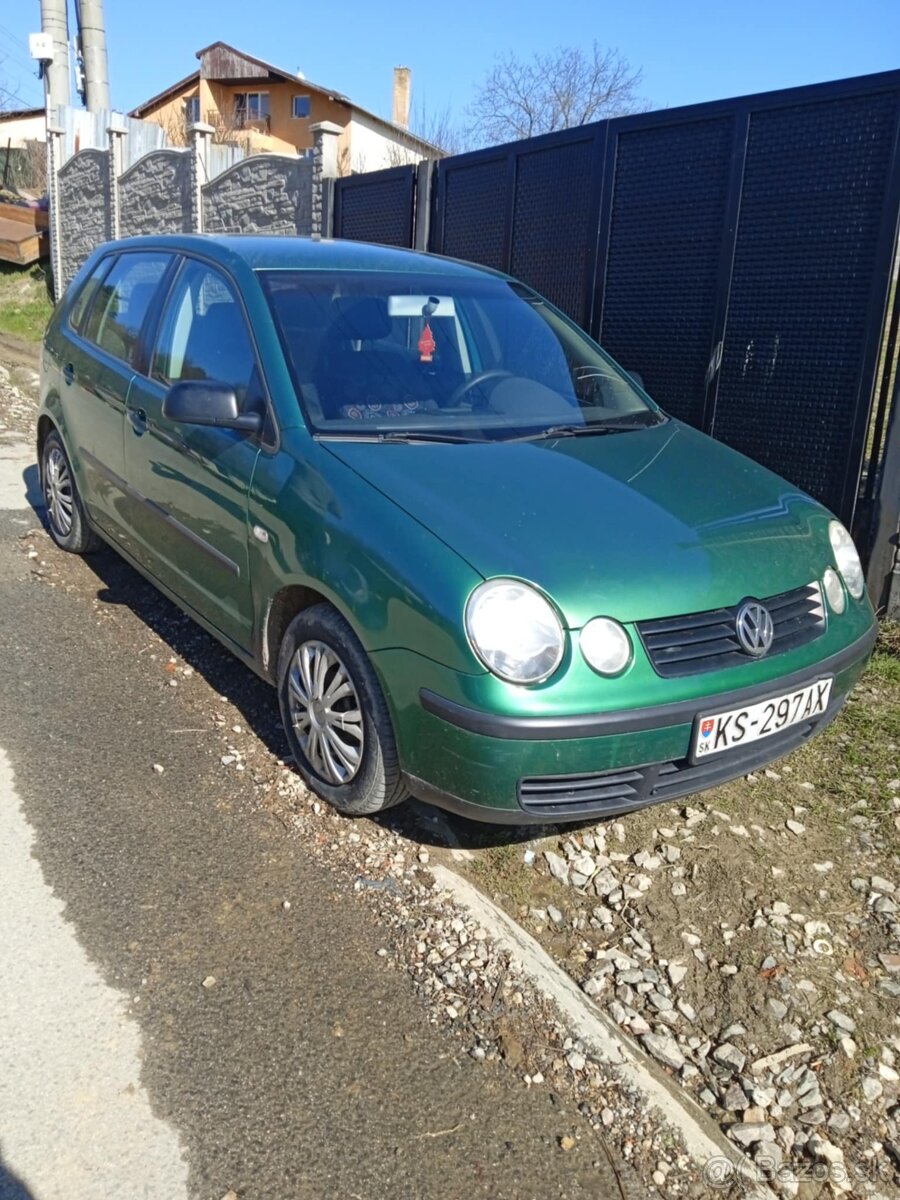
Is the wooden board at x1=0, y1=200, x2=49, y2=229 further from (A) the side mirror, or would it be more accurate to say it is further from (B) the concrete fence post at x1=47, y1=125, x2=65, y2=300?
(A) the side mirror

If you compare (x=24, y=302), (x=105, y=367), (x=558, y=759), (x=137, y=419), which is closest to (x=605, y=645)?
(x=558, y=759)

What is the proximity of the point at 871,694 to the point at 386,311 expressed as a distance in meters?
2.68

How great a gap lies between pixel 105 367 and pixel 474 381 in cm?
197

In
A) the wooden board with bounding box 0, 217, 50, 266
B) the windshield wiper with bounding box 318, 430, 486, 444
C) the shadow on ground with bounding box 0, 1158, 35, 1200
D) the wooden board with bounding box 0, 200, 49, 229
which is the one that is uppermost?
the wooden board with bounding box 0, 200, 49, 229

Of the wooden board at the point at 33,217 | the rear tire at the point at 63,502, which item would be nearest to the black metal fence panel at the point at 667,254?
the rear tire at the point at 63,502

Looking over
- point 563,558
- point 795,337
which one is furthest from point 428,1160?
point 795,337

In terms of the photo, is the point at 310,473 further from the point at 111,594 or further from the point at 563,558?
the point at 111,594

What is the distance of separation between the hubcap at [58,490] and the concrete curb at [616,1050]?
139 inches

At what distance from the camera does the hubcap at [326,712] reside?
310 centimetres

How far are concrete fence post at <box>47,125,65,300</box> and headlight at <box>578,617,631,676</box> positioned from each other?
1657cm

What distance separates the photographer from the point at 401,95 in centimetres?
4834

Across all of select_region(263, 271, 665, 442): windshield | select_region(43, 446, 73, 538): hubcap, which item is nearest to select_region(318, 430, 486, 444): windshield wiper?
select_region(263, 271, 665, 442): windshield

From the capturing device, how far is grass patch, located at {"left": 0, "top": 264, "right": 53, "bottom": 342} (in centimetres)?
1515

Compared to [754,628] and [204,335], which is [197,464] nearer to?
[204,335]
